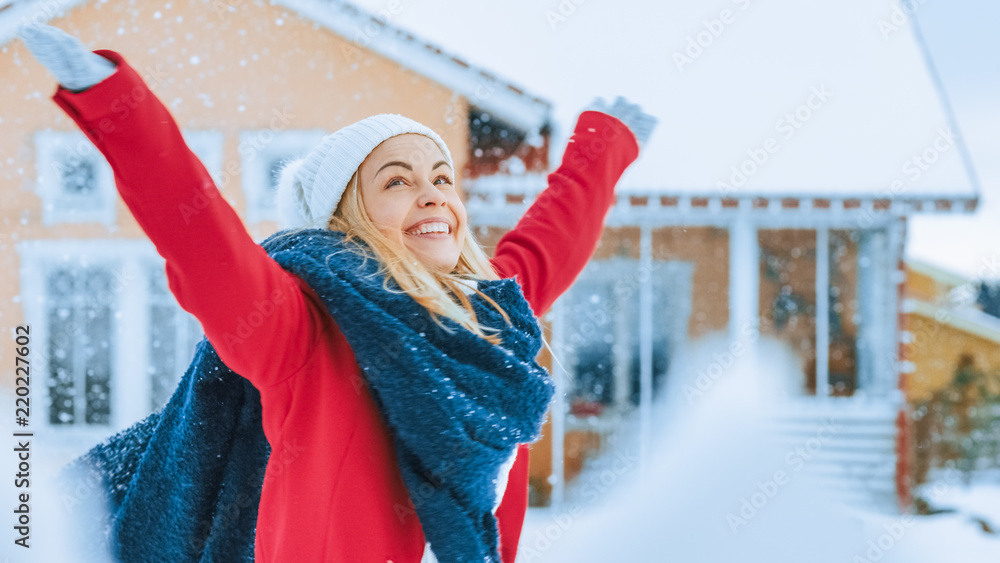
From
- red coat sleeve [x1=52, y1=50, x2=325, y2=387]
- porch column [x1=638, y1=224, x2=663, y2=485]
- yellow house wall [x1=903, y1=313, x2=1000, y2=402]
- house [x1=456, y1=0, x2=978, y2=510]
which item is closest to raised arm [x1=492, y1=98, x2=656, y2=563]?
red coat sleeve [x1=52, y1=50, x2=325, y2=387]

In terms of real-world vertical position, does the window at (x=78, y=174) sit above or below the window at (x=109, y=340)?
above

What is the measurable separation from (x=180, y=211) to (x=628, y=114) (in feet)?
3.42

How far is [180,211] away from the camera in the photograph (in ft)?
2.26

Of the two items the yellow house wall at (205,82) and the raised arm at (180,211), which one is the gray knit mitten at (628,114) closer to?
the raised arm at (180,211)

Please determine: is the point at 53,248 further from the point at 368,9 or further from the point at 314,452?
the point at 314,452

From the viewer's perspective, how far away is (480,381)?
3.11 feet

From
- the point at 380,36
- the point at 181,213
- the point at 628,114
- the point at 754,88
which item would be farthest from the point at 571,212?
the point at 754,88

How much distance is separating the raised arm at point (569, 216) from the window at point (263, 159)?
2.76m

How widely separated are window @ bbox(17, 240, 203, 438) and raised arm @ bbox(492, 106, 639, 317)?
3.34 meters

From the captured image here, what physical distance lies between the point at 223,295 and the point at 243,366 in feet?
0.41

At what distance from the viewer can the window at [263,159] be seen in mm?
3873

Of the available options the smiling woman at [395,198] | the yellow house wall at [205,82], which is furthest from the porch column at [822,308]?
the smiling woman at [395,198]

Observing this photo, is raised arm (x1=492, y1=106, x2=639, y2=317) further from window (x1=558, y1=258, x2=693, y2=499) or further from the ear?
window (x1=558, y1=258, x2=693, y2=499)

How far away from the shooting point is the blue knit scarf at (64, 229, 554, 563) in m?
0.89
